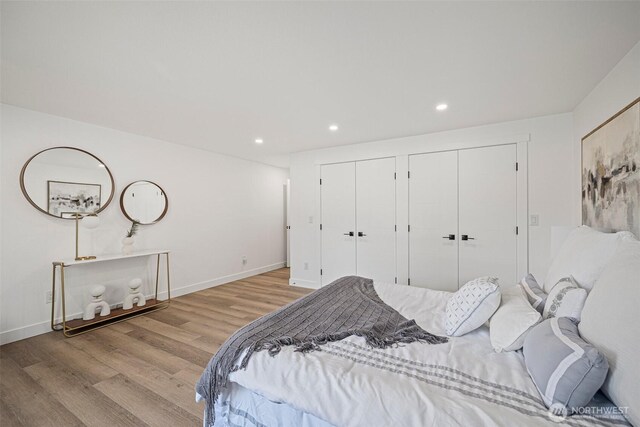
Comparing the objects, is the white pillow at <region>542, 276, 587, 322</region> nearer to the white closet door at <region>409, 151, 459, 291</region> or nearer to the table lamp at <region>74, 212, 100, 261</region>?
the white closet door at <region>409, 151, 459, 291</region>

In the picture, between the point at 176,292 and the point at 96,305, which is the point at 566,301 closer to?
the point at 96,305

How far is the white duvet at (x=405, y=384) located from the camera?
0.87 metres

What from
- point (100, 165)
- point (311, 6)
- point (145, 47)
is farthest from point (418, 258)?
point (100, 165)

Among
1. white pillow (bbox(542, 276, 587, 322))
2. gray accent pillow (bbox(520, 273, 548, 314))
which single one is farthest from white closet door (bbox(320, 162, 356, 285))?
white pillow (bbox(542, 276, 587, 322))

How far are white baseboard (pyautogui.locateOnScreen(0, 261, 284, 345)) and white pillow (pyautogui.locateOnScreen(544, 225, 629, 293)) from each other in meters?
4.35

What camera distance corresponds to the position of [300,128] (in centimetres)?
323

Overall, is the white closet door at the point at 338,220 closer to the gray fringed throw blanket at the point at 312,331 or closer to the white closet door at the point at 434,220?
the white closet door at the point at 434,220

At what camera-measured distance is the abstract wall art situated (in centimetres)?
156

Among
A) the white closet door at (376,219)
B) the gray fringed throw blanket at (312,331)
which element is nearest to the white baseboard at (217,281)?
the white closet door at (376,219)

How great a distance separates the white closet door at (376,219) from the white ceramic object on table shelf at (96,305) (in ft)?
10.7

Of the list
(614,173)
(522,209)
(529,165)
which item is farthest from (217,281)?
(614,173)

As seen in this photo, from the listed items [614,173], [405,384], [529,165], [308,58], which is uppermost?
[308,58]

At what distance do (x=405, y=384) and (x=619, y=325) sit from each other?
0.74m

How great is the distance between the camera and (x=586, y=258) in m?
1.33
